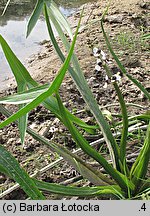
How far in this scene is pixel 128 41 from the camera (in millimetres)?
3072

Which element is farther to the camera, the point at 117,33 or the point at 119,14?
the point at 119,14

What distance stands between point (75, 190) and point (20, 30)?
9.77ft

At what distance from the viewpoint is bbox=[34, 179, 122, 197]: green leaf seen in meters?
1.45

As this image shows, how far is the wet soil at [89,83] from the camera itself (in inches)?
77.1

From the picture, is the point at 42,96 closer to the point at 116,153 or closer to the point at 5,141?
the point at 116,153

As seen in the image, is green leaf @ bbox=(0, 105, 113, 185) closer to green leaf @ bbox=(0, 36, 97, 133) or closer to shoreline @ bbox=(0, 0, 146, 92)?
green leaf @ bbox=(0, 36, 97, 133)

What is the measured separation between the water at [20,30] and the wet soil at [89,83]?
0.12 meters

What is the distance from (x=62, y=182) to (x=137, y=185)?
30cm

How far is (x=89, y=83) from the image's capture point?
8.36 feet

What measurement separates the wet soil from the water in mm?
123

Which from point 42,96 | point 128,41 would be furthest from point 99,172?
point 128,41

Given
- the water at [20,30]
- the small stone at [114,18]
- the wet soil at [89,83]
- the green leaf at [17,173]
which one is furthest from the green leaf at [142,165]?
the small stone at [114,18]

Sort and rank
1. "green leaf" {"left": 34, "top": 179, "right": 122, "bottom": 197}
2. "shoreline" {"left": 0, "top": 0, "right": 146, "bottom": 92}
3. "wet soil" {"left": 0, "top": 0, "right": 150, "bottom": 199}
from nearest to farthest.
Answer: "green leaf" {"left": 34, "top": 179, "right": 122, "bottom": 197}
"wet soil" {"left": 0, "top": 0, "right": 150, "bottom": 199}
"shoreline" {"left": 0, "top": 0, "right": 146, "bottom": 92}

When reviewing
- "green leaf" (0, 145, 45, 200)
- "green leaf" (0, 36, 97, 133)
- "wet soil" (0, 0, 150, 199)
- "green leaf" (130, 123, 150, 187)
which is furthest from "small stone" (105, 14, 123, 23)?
"green leaf" (0, 145, 45, 200)
